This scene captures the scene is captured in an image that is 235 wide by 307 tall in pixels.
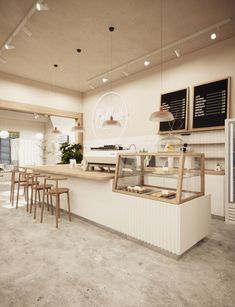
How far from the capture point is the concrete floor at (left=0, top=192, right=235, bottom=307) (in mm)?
1723

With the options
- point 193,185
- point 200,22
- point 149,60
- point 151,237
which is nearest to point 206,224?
point 193,185

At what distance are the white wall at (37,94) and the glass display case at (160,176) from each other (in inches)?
180

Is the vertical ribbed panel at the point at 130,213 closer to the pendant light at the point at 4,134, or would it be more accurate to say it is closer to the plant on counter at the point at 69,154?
the plant on counter at the point at 69,154

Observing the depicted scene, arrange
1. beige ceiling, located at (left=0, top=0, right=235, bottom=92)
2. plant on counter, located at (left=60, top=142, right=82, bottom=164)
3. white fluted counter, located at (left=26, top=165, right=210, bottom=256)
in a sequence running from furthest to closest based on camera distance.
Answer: plant on counter, located at (left=60, top=142, right=82, bottom=164) < beige ceiling, located at (left=0, top=0, right=235, bottom=92) < white fluted counter, located at (left=26, top=165, right=210, bottom=256)

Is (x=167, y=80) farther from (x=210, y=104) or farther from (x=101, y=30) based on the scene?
(x=101, y=30)

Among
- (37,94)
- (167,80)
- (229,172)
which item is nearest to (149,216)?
(229,172)

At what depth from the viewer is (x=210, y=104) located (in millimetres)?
4172

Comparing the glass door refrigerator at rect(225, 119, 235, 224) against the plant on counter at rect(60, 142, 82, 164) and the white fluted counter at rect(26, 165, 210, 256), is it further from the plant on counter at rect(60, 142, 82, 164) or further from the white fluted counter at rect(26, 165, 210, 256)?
the plant on counter at rect(60, 142, 82, 164)

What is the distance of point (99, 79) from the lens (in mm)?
6199

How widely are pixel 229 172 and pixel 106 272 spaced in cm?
279

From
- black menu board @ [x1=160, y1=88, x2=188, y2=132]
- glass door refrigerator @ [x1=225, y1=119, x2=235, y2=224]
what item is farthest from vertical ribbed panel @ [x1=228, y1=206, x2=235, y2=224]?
black menu board @ [x1=160, y1=88, x2=188, y2=132]

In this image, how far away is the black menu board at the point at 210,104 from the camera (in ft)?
13.1

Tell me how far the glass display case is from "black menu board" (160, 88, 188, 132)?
1.78 metres

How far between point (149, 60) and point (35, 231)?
14.5ft
